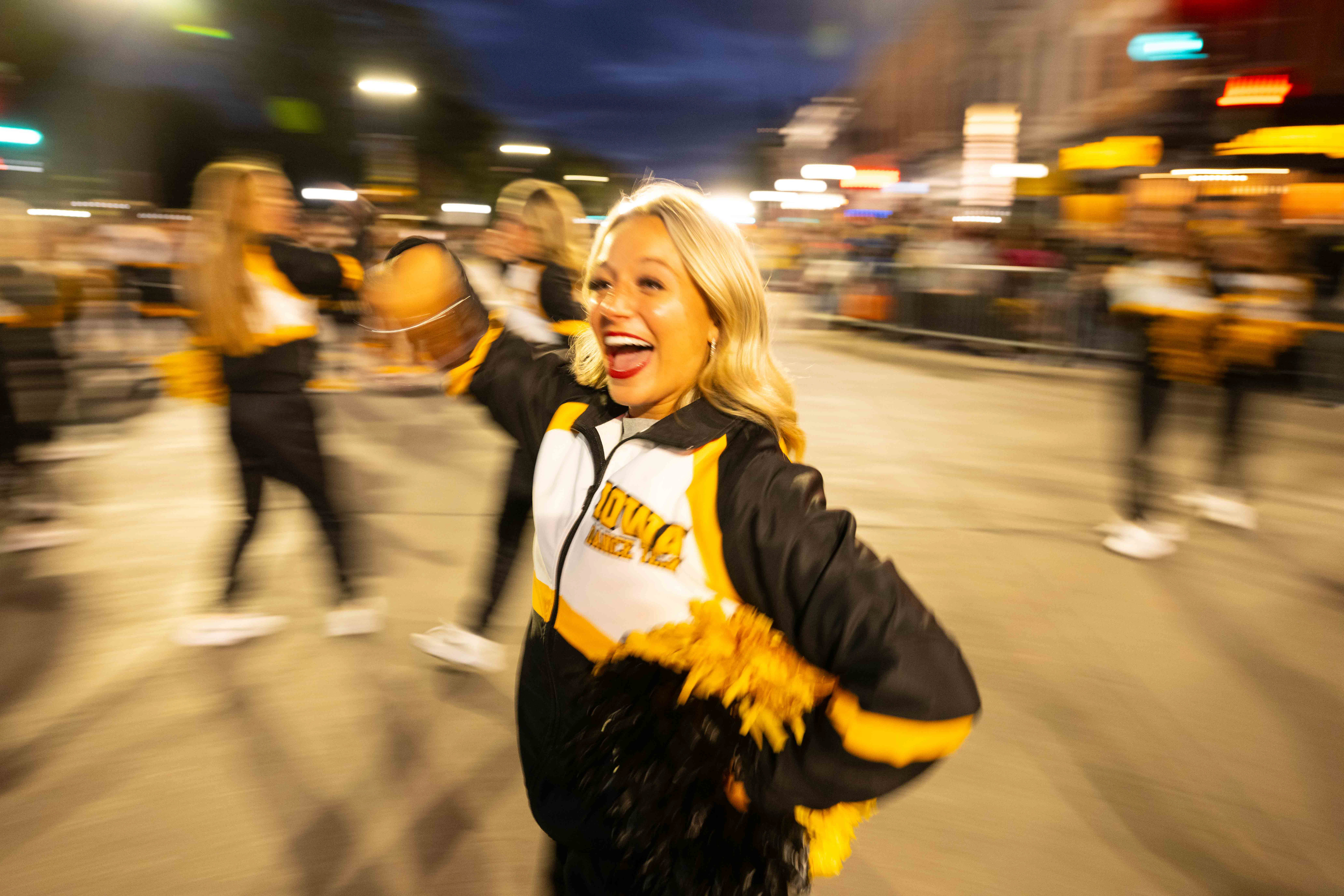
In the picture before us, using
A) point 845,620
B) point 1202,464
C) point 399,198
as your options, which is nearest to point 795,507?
point 845,620

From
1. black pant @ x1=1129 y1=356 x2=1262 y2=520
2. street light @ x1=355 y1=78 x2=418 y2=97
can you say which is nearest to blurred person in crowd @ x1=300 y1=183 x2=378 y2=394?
street light @ x1=355 y1=78 x2=418 y2=97

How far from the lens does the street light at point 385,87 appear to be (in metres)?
14.7

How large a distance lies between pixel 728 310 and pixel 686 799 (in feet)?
2.45

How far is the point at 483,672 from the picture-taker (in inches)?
138

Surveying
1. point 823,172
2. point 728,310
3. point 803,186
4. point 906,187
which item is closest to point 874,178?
point 906,187

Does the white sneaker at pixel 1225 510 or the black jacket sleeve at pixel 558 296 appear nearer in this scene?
the black jacket sleeve at pixel 558 296

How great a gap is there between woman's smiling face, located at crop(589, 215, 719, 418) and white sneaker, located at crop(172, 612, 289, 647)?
307cm

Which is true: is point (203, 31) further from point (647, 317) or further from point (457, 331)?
point (647, 317)

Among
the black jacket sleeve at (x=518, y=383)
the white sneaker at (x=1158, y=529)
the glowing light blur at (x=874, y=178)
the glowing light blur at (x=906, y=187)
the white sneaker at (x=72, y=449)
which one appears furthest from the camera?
the glowing light blur at (x=874, y=178)

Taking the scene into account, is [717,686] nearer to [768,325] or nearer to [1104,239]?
[768,325]

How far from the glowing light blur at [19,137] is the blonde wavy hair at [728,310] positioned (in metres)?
19.8

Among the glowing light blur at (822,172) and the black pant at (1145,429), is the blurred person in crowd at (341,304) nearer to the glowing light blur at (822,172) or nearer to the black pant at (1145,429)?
the black pant at (1145,429)

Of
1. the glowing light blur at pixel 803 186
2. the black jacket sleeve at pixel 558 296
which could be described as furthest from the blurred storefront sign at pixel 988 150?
the glowing light blur at pixel 803 186

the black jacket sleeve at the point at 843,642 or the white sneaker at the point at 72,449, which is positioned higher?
the black jacket sleeve at the point at 843,642
